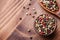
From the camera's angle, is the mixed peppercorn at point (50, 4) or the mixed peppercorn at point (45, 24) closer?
the mixed peppercorn at point (45, 24)

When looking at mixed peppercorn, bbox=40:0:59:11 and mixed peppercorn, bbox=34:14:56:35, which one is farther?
mixed peppercorn, bbox=40:0:59:11

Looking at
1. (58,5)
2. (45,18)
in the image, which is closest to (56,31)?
(45,18)

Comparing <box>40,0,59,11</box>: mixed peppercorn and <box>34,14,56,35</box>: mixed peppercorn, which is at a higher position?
<box>40,0,59,11</box>: mixed peppercorn

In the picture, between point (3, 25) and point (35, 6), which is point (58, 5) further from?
point (3, 25)

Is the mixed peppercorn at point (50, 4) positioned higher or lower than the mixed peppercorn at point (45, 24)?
higher
